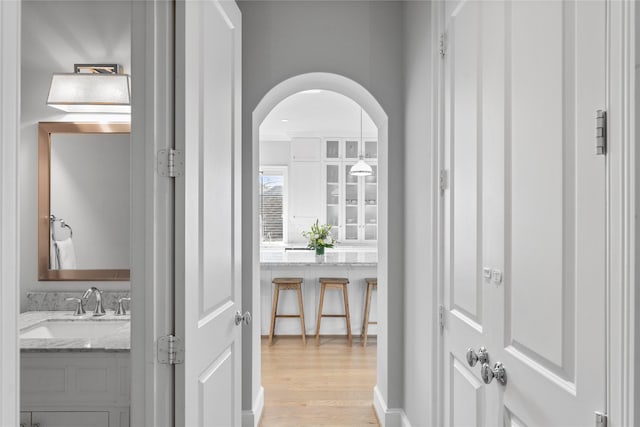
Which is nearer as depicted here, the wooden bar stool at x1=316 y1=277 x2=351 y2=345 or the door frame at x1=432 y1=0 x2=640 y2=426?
the door frame at x1=432 y1=0 x2=640 y2=426

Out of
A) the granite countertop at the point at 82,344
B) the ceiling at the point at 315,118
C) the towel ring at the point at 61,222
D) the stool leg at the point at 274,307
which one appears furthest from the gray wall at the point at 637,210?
the ceiling at the point at 315,118

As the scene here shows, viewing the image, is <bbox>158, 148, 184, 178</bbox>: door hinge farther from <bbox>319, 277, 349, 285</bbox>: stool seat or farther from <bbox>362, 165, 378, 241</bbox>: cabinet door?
<bbox>362, 165, 378, 241</bbox>: cabinet door

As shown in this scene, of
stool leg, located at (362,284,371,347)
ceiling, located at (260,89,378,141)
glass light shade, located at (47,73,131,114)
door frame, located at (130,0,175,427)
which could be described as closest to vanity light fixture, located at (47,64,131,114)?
glass light shade, located at (47,73,131,114)

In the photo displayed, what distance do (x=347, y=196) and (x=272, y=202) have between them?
1.25m

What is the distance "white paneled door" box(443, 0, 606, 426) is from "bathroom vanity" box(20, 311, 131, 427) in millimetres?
1308

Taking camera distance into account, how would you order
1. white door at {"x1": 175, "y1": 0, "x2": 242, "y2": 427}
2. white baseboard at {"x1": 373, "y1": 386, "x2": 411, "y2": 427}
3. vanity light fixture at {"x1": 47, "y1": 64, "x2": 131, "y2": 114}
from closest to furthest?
white door at {"x1": 175, "y1": 0, "x2": 242, "y2": 427}, vanity light fixture at {"x1": 47, "y1": 64, "x2": 131, "y2": 114}, white baseboard at {"x1": 373, "y1": 386, "x2": 411, "y2": 427}

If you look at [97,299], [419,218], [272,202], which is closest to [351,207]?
[272,202]

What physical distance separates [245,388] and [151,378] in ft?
4.79

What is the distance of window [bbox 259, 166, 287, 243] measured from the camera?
778 centimetres

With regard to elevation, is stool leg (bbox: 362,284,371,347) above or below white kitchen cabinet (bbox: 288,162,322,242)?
below

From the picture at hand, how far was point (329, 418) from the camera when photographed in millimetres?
3082

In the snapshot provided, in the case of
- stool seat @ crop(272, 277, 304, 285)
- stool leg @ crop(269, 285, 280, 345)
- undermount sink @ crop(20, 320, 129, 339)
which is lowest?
stool leg @ crop(269, 285, 280, 345)

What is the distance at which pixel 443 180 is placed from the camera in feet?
6.46

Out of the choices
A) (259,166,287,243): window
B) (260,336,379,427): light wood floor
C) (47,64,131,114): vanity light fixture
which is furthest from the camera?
(259,166,287,243): window
